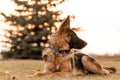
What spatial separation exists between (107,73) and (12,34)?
21.1m

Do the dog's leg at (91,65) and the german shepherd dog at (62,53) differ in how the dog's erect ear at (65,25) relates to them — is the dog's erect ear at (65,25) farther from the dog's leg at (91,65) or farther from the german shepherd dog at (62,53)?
the dog's leg at (91,65)

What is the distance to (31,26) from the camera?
31875 millimetres

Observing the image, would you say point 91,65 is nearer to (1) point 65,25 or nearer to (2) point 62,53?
(2) point 62,53

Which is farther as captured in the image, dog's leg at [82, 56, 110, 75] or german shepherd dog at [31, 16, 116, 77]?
dog's leg at [82, 56, 110, 75]

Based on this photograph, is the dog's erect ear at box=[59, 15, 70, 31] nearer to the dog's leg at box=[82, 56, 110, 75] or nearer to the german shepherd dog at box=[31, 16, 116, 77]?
the german shepherd dog at box=[31, 16, 116, 77]

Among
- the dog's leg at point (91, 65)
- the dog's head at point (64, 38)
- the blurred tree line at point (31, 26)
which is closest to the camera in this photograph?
the dog's head at point (64, 38)

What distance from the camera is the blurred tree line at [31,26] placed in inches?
1231

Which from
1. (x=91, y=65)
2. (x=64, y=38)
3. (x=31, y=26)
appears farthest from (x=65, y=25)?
(x=31, y=26)

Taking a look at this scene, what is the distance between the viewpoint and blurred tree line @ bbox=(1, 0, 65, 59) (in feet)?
103

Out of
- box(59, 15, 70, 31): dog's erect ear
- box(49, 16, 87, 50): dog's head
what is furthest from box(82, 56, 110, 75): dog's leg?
box(59, 15, 70, 31): dog's erect ear

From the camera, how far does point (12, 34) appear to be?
1277 inches

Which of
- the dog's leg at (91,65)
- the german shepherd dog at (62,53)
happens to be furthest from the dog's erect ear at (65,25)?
the dog's leg at (91,65)

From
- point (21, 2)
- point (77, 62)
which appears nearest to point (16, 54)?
point (21, 2)

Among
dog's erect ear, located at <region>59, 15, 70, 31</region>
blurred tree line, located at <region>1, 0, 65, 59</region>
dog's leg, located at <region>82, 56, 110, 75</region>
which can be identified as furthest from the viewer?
blurred tree line, located at <region>1, 0, 65, 59</region>
